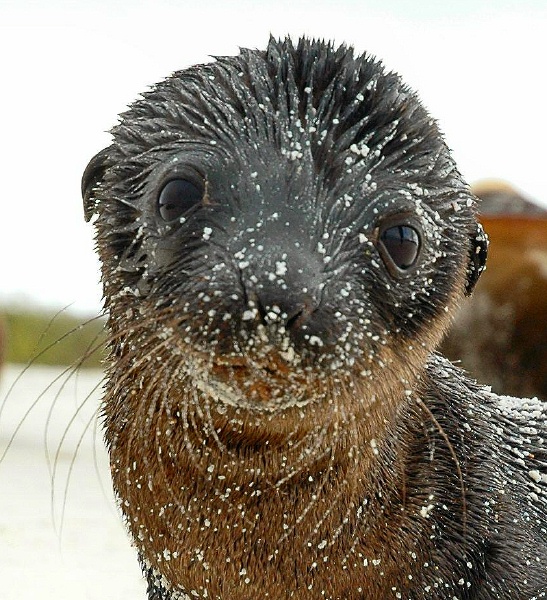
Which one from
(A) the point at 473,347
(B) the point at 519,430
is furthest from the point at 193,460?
(A) the point at 473,347

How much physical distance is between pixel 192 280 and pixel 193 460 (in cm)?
47

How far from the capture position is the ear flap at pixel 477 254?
97.7 inches

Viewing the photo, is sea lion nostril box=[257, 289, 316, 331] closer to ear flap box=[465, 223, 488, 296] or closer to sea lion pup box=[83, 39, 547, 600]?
sea lion pup box=[83, 39, 547, 600]

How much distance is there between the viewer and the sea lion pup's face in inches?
74.5

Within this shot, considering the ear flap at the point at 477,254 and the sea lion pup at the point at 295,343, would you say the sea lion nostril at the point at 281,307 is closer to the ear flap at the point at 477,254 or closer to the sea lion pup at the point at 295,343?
the sea lion pup at the point at 295,343

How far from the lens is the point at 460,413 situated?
8.48 feet

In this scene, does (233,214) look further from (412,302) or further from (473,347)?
(473,347)

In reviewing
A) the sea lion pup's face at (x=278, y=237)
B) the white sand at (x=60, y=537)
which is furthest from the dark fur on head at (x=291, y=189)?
the white sand at (x=60, y=537)

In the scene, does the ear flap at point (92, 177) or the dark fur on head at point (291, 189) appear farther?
the ear flap at point (92, 177)

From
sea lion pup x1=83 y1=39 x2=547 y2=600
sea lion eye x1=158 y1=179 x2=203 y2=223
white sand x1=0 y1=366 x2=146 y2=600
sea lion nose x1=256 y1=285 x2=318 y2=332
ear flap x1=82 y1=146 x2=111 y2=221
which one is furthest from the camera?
white sand x1=0 y1=366 x2=146 y2=600

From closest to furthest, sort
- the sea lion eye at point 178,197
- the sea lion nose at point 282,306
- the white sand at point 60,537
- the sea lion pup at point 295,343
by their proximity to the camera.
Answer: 1. the sea lion nose at point 282,306
2. the sea lion pup at point 295,343
3. the sea lion eye at point 178,197
4. the white sand at point 60,537

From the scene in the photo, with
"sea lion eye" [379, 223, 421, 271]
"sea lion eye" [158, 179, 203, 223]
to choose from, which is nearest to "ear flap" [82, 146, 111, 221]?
"sea lion eye" [158, 179, 203, 223]

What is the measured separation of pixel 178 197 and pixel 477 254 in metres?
0.78

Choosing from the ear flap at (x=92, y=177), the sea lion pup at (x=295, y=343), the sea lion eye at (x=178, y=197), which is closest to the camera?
the sea lion pup at (x=295, y=343)
